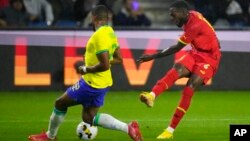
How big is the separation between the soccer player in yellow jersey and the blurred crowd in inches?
319

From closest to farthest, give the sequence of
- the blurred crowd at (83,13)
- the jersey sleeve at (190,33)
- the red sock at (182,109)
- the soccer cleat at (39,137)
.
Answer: the soccer cleat at (39,137)
the red sock at (182,109)
the jersey sleeve at (190,33)
the blurred crowd at (83,13)

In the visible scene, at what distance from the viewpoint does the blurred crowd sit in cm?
1911

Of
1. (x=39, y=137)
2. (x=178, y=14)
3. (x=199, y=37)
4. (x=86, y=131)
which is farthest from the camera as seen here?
(x=199, y=37)

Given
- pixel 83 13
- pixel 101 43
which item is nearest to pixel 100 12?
pixel 101 43

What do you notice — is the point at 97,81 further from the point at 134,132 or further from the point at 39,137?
the point at 39,137

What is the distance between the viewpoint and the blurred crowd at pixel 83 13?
1911 centimetres

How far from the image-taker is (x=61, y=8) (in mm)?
19516

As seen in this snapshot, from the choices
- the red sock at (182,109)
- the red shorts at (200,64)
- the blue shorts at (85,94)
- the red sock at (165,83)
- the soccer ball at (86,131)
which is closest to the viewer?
the blue shorts at (85,94)

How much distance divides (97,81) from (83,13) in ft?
28.7

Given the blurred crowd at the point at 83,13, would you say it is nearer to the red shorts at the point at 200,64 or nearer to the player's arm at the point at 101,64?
the red shorts at the point at 200,64

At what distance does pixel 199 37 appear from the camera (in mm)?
12148

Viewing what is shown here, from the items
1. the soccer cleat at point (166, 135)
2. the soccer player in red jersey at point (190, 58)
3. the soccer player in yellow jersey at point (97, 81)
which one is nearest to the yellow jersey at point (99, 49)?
the soccer player in yellow jersey at point (97, 81)

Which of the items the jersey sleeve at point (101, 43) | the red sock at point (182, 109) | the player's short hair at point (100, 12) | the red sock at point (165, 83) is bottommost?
the red sock at point (182, 109)

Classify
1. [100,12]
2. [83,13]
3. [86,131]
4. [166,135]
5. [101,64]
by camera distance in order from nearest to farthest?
[101,64] < [100,12] < [86,131] < [166,135] < [83,13]
